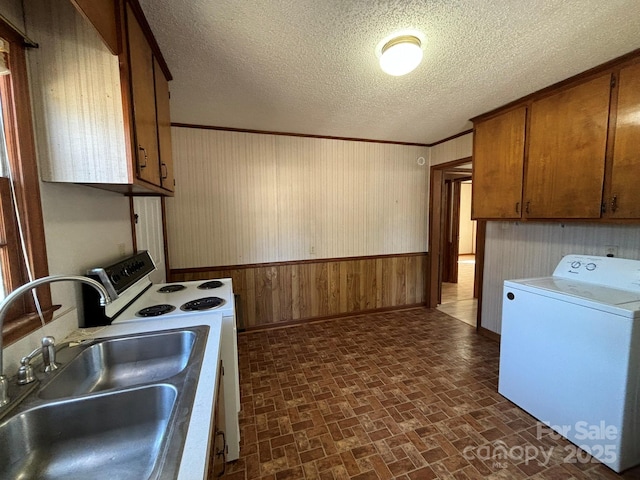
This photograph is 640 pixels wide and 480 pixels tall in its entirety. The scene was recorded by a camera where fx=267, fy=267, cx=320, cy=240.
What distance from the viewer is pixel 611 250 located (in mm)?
2102

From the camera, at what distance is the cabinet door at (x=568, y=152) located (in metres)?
1.89

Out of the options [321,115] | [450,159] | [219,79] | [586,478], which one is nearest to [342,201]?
[321,115]

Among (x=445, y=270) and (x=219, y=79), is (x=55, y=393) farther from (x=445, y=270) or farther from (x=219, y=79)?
(x=445, y=270)

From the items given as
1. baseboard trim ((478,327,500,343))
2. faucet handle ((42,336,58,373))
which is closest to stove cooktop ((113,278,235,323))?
faucet handle ((42,336,58,373))

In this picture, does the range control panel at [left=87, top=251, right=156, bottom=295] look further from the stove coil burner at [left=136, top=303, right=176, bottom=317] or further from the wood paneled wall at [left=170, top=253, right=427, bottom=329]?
the wood paneled wall at [left=170, top=253, right=427, bottom=329]

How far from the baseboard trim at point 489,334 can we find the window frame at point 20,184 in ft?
12.4

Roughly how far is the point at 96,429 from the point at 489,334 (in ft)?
11.7

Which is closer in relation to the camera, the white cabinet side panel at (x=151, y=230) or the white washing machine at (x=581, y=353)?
the white washing machine at (x=581, y=353)

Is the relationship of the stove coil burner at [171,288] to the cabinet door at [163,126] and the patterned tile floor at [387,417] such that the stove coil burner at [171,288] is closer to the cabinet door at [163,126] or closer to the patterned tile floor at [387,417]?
the cabinet door at [163,126]

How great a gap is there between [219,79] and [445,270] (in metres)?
5.44

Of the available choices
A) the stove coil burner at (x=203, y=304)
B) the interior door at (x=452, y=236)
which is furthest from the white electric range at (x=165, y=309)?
the interior door at (x=452, y=236)

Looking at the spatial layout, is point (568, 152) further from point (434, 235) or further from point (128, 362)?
point (128, 362)

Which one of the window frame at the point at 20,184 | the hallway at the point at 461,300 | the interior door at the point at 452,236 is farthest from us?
the interior door at the point at 452,236

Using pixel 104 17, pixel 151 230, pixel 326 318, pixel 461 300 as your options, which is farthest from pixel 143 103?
pixel 461 300
